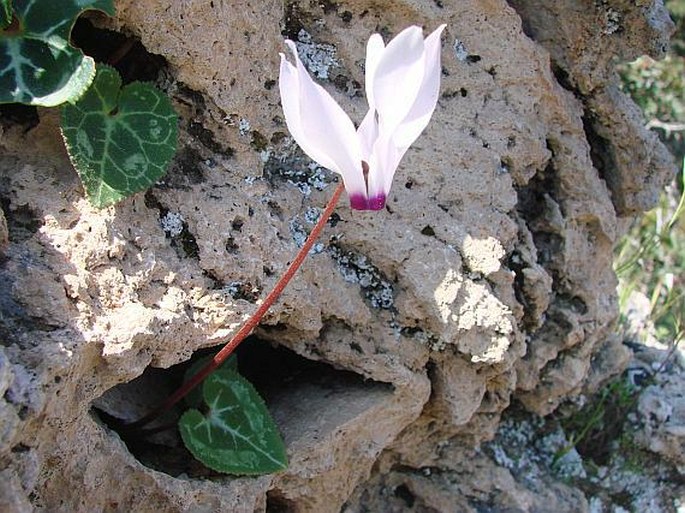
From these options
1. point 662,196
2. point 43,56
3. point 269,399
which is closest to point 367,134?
point 43,56

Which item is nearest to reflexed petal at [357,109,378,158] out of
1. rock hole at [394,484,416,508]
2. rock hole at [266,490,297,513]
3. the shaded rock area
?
the shaded rock area

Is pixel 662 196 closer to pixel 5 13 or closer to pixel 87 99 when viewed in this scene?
pixel 87 99

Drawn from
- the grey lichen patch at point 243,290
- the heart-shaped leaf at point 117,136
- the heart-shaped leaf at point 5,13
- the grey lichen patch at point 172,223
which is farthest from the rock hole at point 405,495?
the heart-shaped leaf at point 5,13

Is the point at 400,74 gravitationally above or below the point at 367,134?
above

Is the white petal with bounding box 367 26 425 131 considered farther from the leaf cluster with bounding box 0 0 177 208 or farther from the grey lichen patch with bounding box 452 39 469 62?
the grey lichen patch with bounding box 452 39 469 62

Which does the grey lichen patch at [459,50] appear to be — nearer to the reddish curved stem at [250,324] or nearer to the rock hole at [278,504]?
the reddish curved stem at [250,324]

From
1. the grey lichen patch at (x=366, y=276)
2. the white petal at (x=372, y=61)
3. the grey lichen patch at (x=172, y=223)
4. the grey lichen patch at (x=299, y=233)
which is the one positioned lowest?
the grey lichen patch at (x=172, y=223)

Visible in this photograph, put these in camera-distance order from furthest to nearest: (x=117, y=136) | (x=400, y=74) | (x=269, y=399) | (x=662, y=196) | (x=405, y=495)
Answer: (x=662, y=196), (x=405, y=495), (x=269, y=399), (x=117, y=136), (x=400, y=74)

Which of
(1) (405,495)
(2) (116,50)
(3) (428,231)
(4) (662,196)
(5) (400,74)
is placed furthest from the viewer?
(4) (662,196)
